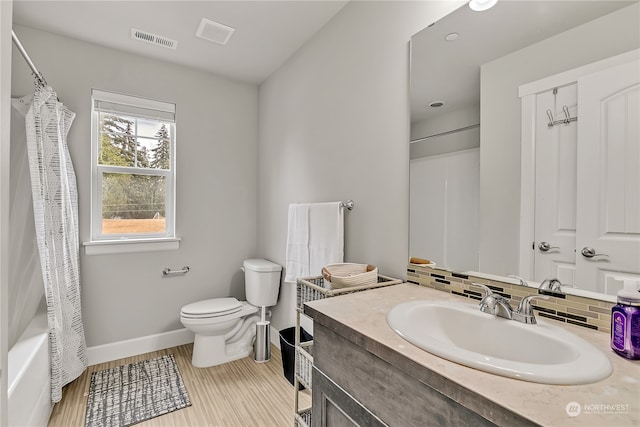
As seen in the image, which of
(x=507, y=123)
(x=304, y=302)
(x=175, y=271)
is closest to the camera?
(x=507, y=123)

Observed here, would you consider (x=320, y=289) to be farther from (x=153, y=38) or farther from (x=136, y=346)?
(x=153, y=38)

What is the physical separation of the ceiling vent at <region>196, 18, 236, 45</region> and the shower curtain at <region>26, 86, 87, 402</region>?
3.23 feet

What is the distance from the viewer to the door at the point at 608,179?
2.67 feet

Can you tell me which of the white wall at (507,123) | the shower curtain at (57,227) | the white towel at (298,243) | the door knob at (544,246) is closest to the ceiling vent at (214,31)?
the shower curtain at (57,227)

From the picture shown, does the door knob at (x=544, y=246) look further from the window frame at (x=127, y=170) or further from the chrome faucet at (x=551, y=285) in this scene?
the window frame at (x=127, y=170)

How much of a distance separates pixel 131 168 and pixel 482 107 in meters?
2.53

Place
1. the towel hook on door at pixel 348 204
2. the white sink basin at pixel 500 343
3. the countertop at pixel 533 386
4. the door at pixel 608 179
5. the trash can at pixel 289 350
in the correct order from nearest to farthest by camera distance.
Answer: the countertop at pixel 533 386, the white sink basin at pixel 500 343, the door at pixel 608 179, the towel hook on door at pixel 348 204, the trash can at pixel 289 350

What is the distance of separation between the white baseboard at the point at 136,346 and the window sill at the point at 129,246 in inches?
28.2

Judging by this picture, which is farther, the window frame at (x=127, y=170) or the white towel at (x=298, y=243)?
the window frame at (x=127, y=170)

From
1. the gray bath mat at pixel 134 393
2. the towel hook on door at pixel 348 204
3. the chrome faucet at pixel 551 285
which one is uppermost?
the towel hook on door at pixel 348 204

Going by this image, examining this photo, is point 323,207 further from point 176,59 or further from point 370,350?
point 176,59

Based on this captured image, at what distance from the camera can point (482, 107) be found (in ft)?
3.92

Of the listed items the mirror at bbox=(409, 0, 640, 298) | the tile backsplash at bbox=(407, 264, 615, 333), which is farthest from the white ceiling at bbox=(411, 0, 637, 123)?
the tile backsplash at bbox=(407, 264, 615, 333)

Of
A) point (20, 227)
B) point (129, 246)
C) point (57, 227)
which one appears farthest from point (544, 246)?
point (129, 246)
